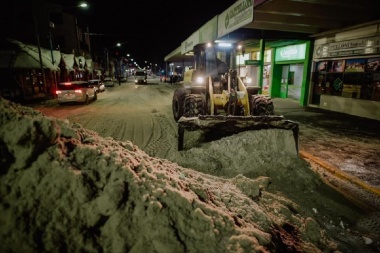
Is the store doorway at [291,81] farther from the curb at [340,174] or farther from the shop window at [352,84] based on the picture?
the curb at [340,174]

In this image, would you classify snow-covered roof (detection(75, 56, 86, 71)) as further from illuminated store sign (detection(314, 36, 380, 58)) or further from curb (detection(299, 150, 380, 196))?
curb (detection(299, 150, 380, 196))

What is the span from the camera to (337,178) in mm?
5242

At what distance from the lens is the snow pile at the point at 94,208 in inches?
84.0

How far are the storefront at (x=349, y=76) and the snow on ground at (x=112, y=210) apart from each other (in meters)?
10.7

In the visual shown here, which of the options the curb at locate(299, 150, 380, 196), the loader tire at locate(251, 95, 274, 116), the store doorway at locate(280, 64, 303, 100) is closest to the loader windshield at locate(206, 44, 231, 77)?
the loader tire at locate(251, 95, 274, 116)

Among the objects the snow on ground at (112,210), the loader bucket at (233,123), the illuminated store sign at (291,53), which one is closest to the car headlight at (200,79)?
the loader bucket at (233,123)

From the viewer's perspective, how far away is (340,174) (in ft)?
17.3

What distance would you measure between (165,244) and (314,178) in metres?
3.89

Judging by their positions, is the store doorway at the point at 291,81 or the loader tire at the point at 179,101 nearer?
the loader tire at the point at 179,101

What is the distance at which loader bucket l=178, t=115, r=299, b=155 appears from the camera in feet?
19.2

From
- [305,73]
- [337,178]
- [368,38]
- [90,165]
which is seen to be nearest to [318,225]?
[337,178]

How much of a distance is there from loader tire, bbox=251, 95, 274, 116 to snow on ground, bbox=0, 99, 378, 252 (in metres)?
5.07

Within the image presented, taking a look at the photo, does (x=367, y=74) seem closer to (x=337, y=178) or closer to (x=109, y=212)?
(x=337, y=178)

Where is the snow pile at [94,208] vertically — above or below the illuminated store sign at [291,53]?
below
